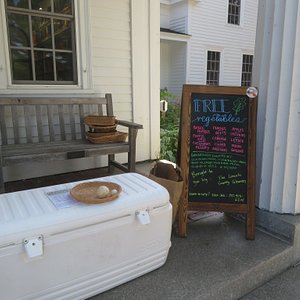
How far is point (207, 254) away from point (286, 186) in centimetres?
74

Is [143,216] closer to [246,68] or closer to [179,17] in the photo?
[179,17]

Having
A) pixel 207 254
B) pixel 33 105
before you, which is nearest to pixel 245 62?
pixel 33 105

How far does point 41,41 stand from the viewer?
11.1ft

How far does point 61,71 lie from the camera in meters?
3.56

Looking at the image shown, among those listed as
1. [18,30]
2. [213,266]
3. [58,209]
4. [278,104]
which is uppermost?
[18,30]

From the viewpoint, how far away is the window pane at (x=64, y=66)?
139 inches

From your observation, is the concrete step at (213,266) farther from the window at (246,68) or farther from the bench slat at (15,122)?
the window at (246,68)

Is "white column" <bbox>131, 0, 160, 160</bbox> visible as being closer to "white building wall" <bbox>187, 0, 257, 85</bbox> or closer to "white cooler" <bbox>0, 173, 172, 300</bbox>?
"white cooler" <bbox>0, 173, 172, 300</bbox>

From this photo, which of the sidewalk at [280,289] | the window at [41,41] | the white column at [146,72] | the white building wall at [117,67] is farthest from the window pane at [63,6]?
the sidewalk at [280,289]

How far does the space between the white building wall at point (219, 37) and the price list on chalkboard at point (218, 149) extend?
30.1 ft

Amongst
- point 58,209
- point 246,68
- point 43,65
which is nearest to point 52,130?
point 43,65

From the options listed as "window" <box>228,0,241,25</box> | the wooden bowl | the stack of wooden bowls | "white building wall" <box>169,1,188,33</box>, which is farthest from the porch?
"window" <box>228,0,241,25</box>

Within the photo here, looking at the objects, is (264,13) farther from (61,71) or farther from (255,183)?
(61,71)

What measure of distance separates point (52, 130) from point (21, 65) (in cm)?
76
